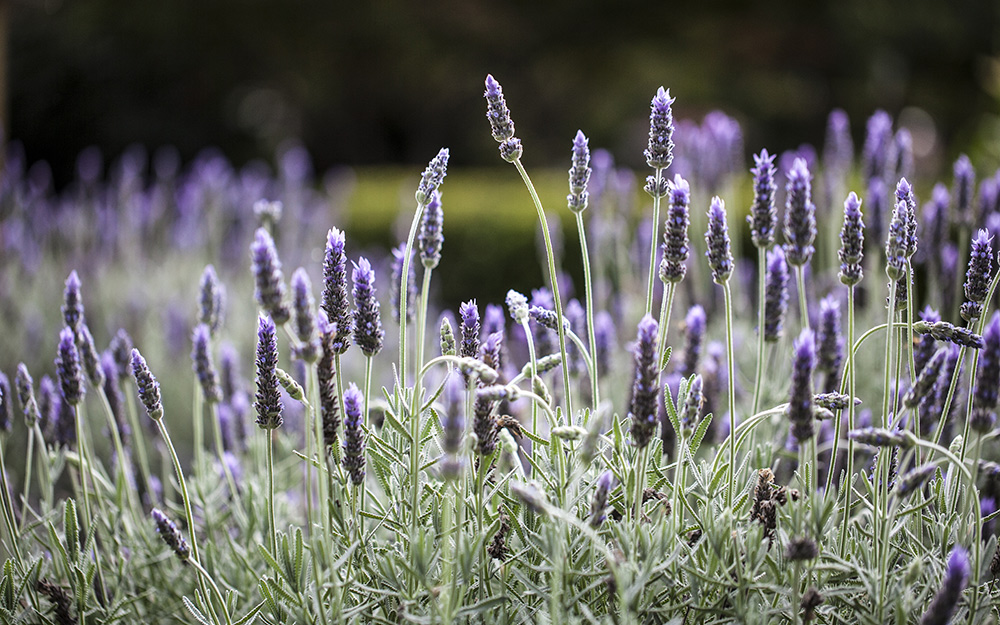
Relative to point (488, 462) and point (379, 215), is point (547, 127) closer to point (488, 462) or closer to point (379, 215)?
point (379, 215)

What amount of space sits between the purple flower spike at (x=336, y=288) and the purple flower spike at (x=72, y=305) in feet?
2.08

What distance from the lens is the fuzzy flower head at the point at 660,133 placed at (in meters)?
1.47

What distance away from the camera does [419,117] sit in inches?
514

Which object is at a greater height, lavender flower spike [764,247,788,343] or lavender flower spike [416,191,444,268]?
lavender flower spike [416,191,444,268]

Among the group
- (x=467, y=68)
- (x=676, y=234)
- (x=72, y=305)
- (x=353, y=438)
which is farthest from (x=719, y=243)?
(x=467, y=68)

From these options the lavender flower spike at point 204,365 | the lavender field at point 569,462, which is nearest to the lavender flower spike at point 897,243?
the lavender field at point 569,462

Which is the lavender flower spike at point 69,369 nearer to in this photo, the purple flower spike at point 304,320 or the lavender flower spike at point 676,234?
the purple flower spike at point 304,320

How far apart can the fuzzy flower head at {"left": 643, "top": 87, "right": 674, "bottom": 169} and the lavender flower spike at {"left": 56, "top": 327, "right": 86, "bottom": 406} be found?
1117mm

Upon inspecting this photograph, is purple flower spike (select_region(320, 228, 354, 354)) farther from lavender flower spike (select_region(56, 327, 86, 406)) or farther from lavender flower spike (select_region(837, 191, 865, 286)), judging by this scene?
lavender flower spike (select_region(837, 191, 865, 286))

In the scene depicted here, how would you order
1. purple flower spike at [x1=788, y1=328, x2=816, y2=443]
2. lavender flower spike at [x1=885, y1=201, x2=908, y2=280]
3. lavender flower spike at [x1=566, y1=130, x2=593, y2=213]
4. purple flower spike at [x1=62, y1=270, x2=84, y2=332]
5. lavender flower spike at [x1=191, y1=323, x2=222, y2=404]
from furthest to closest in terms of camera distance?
lavender flower spike at [x1=191, y1=323, x2=222, y2=404], purple flower spike at [x1=62, y1=270, x2=84, y2=332], lavender flower spike at [x1=566, y1=130, x2=593, y2=213], lavender flower spike at [x1=885, y1=201, x2=908, y2=280], purple flower spike at [x1=788, y1=328, x2=816, y2=443]

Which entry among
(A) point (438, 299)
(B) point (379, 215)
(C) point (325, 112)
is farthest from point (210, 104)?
(A) point (438, 299)

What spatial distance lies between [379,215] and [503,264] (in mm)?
1346

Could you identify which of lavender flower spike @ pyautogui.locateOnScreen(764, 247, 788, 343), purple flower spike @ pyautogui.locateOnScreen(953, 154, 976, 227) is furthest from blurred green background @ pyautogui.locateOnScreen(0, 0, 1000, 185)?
lavender flower spike @ pyautogui.locateOnScreen(764, 247, 788, 343)

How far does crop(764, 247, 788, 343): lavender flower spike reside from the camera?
1.60 m
